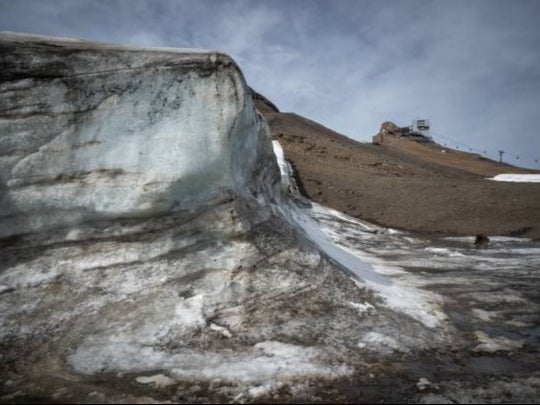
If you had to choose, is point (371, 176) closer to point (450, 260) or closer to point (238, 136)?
point (450, 260)

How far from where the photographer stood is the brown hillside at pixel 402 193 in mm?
12938

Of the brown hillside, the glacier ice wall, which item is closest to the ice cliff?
the glacier ice wall

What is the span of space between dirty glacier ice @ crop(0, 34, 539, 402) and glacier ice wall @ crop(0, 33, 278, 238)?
14 mm

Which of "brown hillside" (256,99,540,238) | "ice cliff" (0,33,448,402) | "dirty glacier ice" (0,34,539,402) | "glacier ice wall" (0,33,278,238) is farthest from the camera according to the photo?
"brown hillside" (256,99,540,238)

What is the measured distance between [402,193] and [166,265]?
13508 millimetres

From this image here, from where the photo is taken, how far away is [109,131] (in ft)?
14.4

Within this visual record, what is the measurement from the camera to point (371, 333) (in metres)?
3.64

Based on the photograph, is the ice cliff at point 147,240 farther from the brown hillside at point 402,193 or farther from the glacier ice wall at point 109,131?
the brown hillside at point 402,193

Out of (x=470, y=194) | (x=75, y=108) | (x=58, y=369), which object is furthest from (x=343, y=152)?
(x=58, y=369)

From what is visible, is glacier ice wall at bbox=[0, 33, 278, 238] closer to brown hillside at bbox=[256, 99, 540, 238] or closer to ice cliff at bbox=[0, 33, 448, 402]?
ice cliff at bbox=[0, 33, 448, 402]

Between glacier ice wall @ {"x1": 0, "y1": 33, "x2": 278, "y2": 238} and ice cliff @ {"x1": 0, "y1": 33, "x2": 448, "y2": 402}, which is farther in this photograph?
glacier ice wall @ {"x1": 0, "y1": 33, "x2": 278, "y2": 238}

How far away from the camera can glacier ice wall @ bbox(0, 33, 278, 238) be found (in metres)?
4.11

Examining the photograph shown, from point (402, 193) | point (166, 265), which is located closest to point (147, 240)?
point (166, 265)

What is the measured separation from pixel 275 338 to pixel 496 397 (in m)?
1.67
